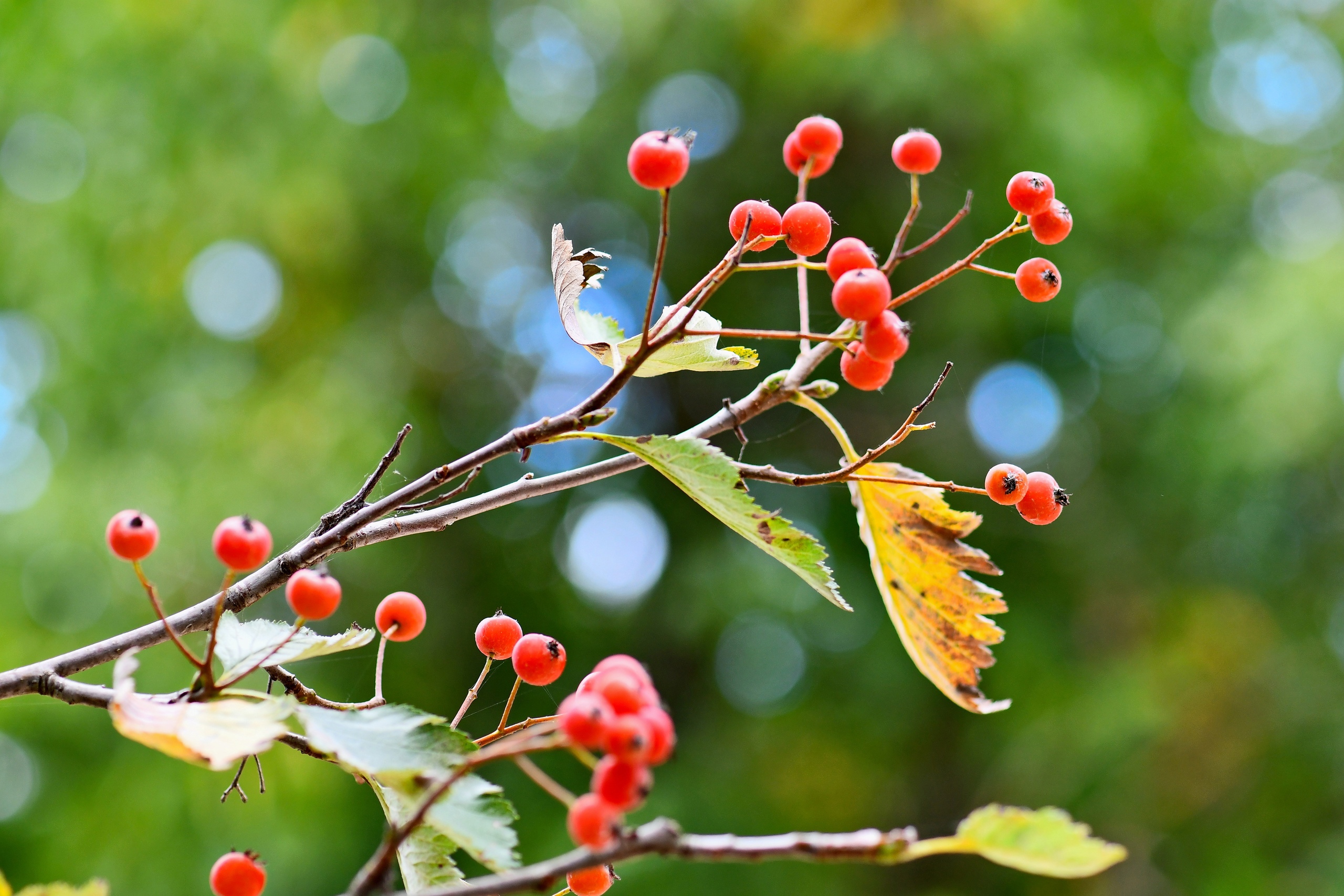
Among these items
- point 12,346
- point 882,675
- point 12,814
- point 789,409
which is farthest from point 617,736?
point 12,346

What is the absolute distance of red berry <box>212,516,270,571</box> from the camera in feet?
1.94

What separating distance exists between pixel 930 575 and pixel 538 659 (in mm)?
303

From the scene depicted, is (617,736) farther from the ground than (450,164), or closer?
closer

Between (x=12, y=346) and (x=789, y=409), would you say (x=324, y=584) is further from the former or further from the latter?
(x=12, y=346)

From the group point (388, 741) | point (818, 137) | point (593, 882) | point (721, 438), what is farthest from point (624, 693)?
point (721, 438)

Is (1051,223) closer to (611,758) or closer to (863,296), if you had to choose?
(863,296)

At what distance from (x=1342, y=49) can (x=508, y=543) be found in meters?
4.23

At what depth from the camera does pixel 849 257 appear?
65 centimetres

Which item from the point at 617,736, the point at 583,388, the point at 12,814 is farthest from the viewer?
the point at 583,388

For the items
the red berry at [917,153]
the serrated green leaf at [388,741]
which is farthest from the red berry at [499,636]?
the red berry at [917,153]

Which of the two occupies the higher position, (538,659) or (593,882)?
(538,659)

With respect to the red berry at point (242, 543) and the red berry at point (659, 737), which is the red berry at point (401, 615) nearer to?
the red berry at point (242, 543)

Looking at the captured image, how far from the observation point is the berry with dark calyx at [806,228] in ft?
2.44

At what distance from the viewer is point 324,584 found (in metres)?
0.58
